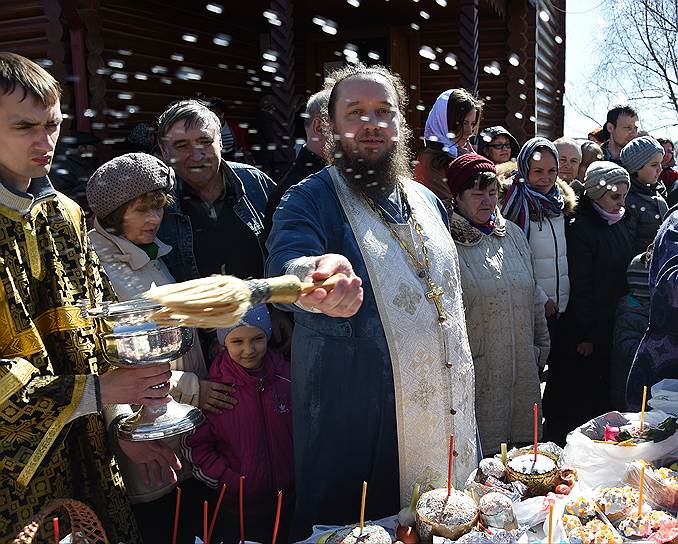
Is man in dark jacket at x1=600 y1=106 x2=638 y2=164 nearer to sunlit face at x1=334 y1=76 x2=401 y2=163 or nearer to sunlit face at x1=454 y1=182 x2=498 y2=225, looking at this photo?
sunlit face at x1=454 y1=182 x2=498 y2=225

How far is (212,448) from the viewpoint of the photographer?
2.86 m

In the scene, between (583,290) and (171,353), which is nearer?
(171,353)

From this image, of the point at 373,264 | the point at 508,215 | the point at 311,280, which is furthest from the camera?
the point at 508,215

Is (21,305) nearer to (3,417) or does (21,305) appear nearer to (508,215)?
(3,417)

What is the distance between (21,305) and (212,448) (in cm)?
124

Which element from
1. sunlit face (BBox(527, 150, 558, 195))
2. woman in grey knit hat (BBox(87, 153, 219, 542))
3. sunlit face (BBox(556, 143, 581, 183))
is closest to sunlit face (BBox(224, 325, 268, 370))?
woman in grey knit hat (BBox(87, 153, 219, 542))

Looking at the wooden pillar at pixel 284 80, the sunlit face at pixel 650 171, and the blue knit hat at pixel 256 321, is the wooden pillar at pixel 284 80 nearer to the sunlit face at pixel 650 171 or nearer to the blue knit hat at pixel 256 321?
the sunlit face at pixel 650 171

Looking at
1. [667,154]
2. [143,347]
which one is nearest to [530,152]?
[143,347]

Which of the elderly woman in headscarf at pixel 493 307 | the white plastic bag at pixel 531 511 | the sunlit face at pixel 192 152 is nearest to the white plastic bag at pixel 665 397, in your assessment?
the white plastic bag at pixel 531 511

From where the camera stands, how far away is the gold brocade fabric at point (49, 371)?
1.81 m

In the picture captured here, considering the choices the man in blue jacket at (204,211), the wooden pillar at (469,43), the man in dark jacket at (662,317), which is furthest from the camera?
the wooden pillar at (469,43)

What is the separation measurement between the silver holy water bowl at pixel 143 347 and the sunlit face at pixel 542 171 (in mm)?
3190

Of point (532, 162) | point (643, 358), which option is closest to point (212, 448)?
point (643, 358)

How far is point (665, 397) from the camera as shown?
2568mm
